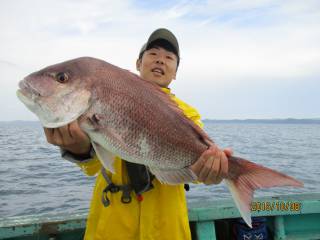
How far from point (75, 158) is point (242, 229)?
2756 mm

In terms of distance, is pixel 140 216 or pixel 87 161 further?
pixel 140 216

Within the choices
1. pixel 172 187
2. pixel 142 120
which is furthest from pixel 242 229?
pixel 142 120

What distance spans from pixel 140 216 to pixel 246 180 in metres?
1.02

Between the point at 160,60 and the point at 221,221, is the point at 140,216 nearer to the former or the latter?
the point at 160,60

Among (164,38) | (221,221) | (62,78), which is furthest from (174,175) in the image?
(221,221)

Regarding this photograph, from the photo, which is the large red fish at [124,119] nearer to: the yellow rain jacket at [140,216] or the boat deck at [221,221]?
the yellow rain jacket at [140,216]

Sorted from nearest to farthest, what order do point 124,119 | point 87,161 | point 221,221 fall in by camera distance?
point 124,119 → point 87,161 → point 221,221

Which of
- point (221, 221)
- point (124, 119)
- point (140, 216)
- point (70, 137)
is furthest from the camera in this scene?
point (221, 221)

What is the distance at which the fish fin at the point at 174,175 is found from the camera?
266 cm

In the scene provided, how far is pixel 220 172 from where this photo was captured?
2.78 meters

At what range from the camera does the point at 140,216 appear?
3082 mm

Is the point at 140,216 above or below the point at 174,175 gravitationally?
below

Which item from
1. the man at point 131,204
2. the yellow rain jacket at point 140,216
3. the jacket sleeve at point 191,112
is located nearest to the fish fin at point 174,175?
the man at point 131,204

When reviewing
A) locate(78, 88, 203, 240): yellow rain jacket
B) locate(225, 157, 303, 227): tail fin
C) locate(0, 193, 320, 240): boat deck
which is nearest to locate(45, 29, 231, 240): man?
locate(78, 88, 203, 240): yellow rain jacket
